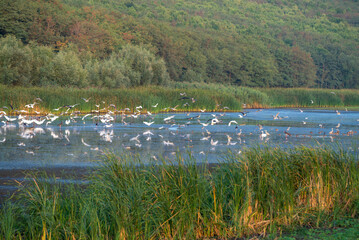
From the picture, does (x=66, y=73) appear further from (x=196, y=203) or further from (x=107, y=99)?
(x=196, y=203)

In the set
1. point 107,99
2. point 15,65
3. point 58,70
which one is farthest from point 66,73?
point 107,99

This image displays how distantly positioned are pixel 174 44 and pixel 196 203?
7695cm

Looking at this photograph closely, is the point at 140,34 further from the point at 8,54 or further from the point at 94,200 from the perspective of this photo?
the point at 94,200

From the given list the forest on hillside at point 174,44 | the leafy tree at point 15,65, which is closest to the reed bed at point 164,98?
the leafy tree at point 15,65

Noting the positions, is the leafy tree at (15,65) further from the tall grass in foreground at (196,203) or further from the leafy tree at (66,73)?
the tall grass in foreground at (196,203)

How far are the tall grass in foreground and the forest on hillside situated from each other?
Result: 35.6 meters

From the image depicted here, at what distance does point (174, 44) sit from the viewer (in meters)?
82.7

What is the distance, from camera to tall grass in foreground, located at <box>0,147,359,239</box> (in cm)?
616

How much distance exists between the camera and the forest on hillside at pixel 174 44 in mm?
48469

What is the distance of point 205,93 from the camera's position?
41500 millimetres

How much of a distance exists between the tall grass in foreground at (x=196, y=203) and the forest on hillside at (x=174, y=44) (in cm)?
3559

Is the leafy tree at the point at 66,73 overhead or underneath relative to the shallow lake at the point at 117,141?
underneath

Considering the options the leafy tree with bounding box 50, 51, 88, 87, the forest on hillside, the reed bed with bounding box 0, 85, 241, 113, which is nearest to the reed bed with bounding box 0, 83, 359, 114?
the reed bed with bounding box 0, 85, 241, 113

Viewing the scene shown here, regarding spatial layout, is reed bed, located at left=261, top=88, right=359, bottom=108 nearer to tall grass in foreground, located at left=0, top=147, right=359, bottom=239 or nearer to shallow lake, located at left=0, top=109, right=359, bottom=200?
shallow lake, located at left=0, top=109, right=359, bottom=200
